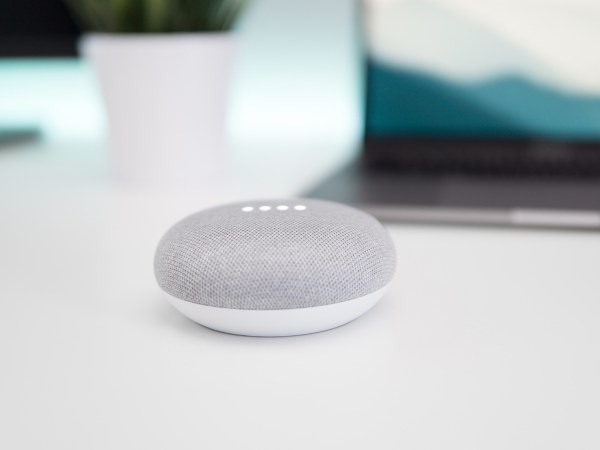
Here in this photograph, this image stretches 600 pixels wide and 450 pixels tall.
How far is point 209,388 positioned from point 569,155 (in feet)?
1.80

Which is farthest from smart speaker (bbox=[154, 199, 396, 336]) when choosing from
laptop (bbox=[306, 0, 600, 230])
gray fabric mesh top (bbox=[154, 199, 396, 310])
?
laptop (bbox=[306, 0, 600, 230])

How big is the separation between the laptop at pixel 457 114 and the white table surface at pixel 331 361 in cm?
20

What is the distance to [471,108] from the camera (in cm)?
76

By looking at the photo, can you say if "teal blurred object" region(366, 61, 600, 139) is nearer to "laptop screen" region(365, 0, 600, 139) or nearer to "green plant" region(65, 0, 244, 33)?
"laptop screen" region(365, 0, 600, 139)

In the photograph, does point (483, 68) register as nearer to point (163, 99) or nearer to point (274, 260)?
point (163, 99)

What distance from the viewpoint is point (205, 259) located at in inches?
13.7

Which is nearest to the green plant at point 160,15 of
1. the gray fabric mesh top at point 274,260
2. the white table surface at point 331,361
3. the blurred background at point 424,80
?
the blurred background at point 424,80

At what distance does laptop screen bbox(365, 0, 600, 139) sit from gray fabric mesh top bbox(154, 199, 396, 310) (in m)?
0.41

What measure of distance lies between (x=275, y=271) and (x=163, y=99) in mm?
409

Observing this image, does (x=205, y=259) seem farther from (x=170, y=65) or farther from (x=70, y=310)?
(x=170, y=65)

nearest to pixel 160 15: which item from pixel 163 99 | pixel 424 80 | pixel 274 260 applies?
pixel 163 99

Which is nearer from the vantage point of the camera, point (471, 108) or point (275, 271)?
point (275, 271)

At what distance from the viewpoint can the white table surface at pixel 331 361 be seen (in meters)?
0.27

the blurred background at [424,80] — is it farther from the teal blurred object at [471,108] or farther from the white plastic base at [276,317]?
the white plastic base at [276,317]
